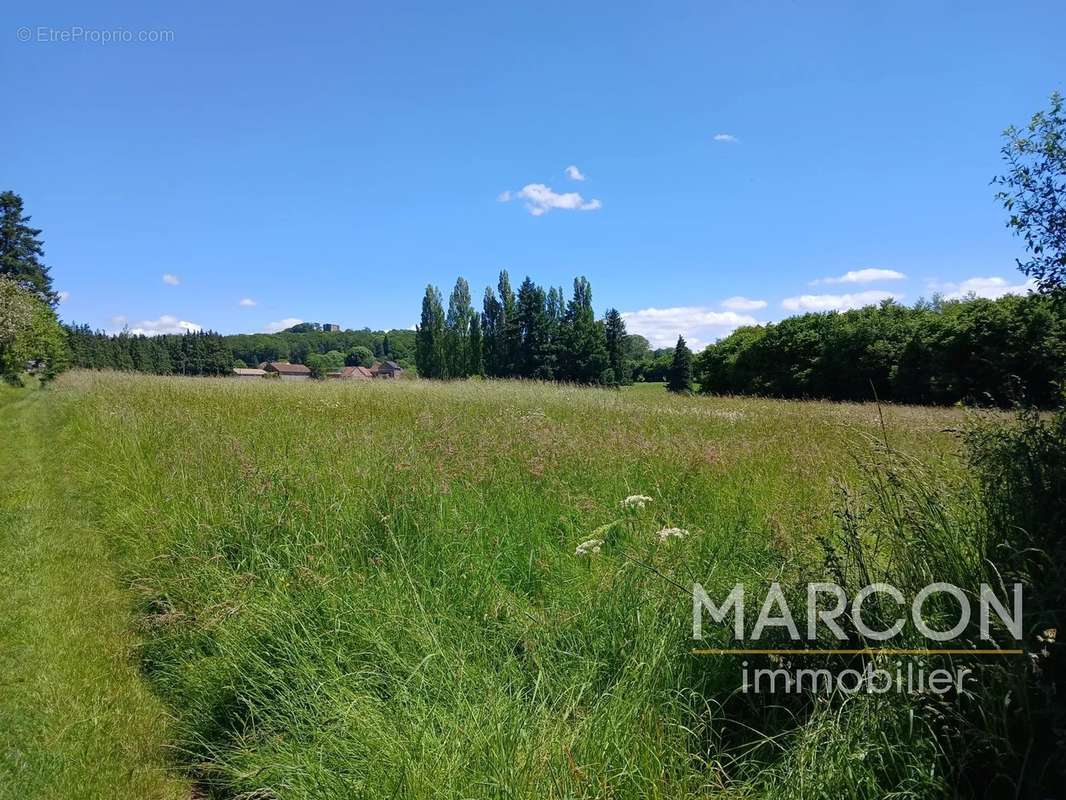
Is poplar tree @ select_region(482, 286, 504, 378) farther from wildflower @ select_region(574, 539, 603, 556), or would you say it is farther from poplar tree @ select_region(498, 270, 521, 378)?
wildflower @ select_region(574, 539, 603, 556)

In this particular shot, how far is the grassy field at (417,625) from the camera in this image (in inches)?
70.7

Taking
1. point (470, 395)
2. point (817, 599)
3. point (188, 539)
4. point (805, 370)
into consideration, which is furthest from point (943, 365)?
point (188, 539)

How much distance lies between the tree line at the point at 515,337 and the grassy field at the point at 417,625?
1800 inches

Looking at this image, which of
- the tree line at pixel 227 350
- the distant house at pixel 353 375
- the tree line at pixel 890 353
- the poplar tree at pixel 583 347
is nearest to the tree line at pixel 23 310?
the tree line at pixel 227 350

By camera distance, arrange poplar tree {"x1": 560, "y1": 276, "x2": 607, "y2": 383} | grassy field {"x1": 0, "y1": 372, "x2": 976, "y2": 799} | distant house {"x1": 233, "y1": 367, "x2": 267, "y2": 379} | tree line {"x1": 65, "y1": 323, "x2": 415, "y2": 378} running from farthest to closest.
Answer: tree line {"x1": 65, "y1": 323, "x2": 415, "y2": 378} < poplar tree {"x1": 560, "y1": 276, "x2": 607, "y2": 383} < distant house {"x1": 233, "y1": 367, "x2": 267, "y2": 379} < grassy field {"x1": 0, "y1": 372, "x2": 976, "y2": 799}

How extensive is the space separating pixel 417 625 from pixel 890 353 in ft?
91.6

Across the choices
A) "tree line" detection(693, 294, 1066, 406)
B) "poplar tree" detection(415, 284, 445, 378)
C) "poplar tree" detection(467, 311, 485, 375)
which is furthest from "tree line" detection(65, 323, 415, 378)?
"tree line" detection(693, 294, 1066, 406)

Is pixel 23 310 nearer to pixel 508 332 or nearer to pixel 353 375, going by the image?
pixel 353 375

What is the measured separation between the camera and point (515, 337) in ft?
178

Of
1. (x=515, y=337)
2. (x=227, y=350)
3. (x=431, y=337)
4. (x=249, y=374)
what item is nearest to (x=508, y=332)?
(x=515, y=337)

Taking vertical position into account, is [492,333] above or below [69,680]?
above

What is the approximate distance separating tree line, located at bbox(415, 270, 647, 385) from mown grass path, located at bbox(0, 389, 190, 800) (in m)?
46.1

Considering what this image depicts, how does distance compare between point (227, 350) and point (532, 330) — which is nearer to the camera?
point (532, 330)

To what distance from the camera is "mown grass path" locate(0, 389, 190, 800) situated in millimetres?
2309
